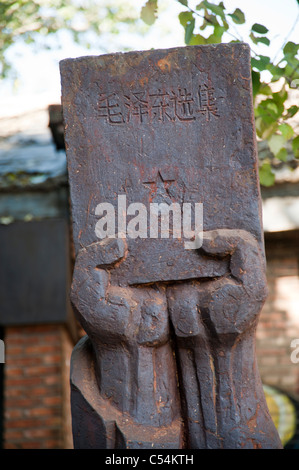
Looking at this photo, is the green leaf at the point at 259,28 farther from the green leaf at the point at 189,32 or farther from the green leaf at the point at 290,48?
the green leaf at the point at 189,32

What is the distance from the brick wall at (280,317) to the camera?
5.87 metres

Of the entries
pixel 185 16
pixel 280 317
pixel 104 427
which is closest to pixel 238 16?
pixel 185 16

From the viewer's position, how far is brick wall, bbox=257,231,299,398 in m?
5.87

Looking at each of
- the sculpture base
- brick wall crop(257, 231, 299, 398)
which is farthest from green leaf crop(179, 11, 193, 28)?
brick wall crop(257, 231, 299, 398)

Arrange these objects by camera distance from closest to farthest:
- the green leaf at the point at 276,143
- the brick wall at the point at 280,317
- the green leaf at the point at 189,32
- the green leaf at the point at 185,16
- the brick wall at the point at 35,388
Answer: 1. the green leaf at the point at 189,32
2. the green leaf at the point at 185,16
3. the green leaf at the point at 276,143
4. the brick wall at the point at 35,388
5. the brick wall at the point at 280,317

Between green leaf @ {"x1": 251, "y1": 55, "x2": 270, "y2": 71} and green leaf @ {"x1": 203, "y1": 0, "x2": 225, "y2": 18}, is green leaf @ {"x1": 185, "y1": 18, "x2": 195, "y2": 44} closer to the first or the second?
green leaf @ {"x1": 203, "y1": 0, "x2": 225, "y2": 18}

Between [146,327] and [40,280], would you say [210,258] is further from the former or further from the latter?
[40,280]

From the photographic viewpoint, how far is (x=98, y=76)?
321 centimetres

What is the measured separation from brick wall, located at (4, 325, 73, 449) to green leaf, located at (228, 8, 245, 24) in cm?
292

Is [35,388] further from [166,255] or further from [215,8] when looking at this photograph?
[215,8]

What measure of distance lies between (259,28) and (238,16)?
0.47ft

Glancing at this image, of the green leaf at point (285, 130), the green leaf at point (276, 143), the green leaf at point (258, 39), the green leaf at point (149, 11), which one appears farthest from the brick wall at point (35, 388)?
the green leaf at point (258, 39)

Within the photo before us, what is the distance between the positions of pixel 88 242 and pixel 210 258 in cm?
56

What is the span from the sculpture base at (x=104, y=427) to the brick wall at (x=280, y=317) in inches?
121
